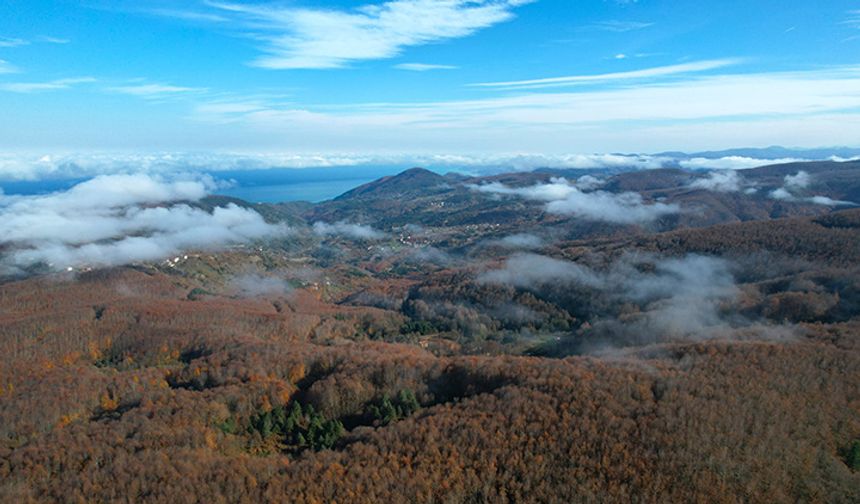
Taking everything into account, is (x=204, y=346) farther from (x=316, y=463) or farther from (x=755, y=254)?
(x=755, y=254)

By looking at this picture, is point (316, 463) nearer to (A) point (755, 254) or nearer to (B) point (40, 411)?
(B) point (40, 411)

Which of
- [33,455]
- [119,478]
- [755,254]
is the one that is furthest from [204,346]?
[755,254]

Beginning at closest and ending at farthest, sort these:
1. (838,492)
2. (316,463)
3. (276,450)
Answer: (838,492) < (316,463) < (276,450)

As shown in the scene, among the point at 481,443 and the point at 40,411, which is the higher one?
the point at 481,443

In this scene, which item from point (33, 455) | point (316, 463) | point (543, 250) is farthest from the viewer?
point (543, 250)

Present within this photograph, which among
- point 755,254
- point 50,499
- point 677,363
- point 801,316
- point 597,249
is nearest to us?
point 50,499

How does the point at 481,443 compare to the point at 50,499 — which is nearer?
the point at 50,499

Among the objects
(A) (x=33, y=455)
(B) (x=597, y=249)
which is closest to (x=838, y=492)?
(A) (x=33, y=455)

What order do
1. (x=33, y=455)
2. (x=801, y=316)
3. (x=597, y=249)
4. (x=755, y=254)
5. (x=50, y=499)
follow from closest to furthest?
(x=50, y=499) < (x=33, y=455) < (x=801, y=316) < (x=755, y=254) < (x=597, y=249)

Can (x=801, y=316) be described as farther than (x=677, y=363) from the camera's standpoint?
Yes
